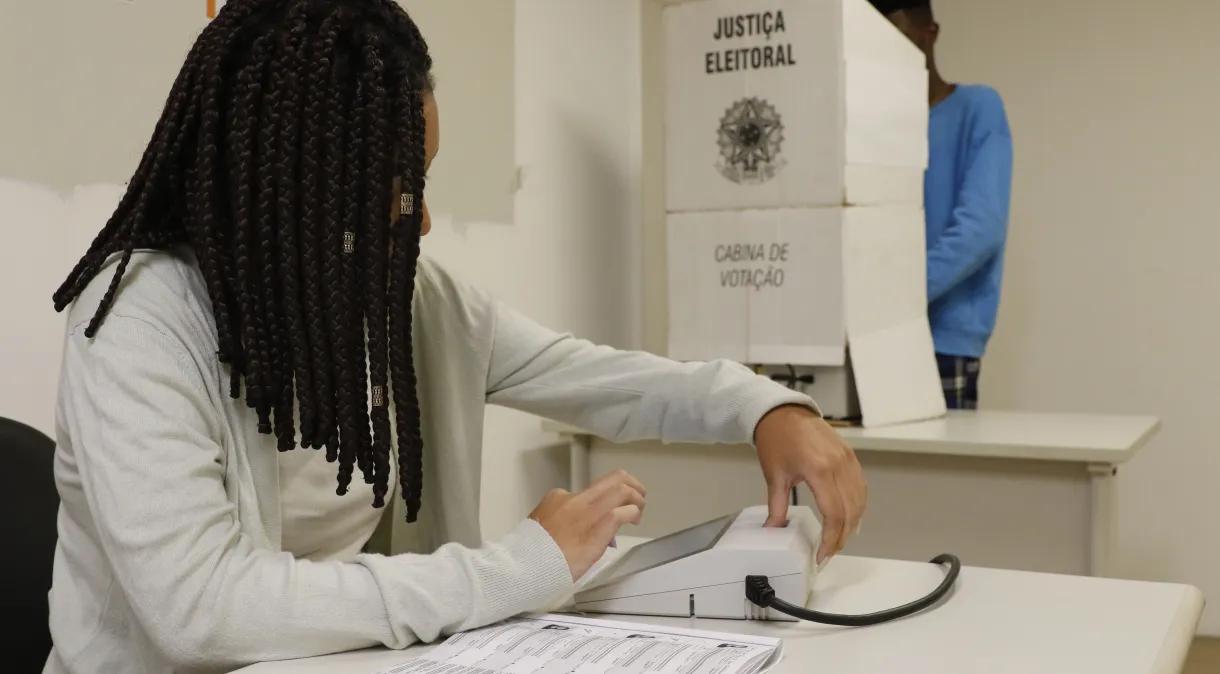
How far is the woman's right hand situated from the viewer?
90 centimetres

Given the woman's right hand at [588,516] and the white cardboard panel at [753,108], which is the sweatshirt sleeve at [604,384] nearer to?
the woman's right hand at [588,516]

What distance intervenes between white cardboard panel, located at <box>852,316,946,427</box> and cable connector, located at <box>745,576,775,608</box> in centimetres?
117

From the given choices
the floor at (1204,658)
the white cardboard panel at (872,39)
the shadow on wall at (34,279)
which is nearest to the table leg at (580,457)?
the white cardboard panel at (872,39)

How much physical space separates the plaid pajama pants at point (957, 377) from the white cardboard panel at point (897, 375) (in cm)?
17

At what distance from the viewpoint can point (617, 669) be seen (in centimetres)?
76

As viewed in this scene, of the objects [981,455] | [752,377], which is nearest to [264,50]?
[752,377]

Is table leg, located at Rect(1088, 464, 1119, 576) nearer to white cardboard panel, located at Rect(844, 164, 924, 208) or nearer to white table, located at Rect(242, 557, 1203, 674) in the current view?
white cardboard panel, located at Rect(844, 164, 924, 208)

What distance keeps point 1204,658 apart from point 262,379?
9.27 feet

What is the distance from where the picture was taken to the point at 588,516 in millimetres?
923

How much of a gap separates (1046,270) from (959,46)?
2.32ft

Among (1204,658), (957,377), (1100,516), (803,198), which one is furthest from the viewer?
(1204,658)

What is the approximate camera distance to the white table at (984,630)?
80cm

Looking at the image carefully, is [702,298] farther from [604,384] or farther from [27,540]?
[27,540]

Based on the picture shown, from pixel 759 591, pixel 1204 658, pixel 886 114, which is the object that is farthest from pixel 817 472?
pixel 1204 658
